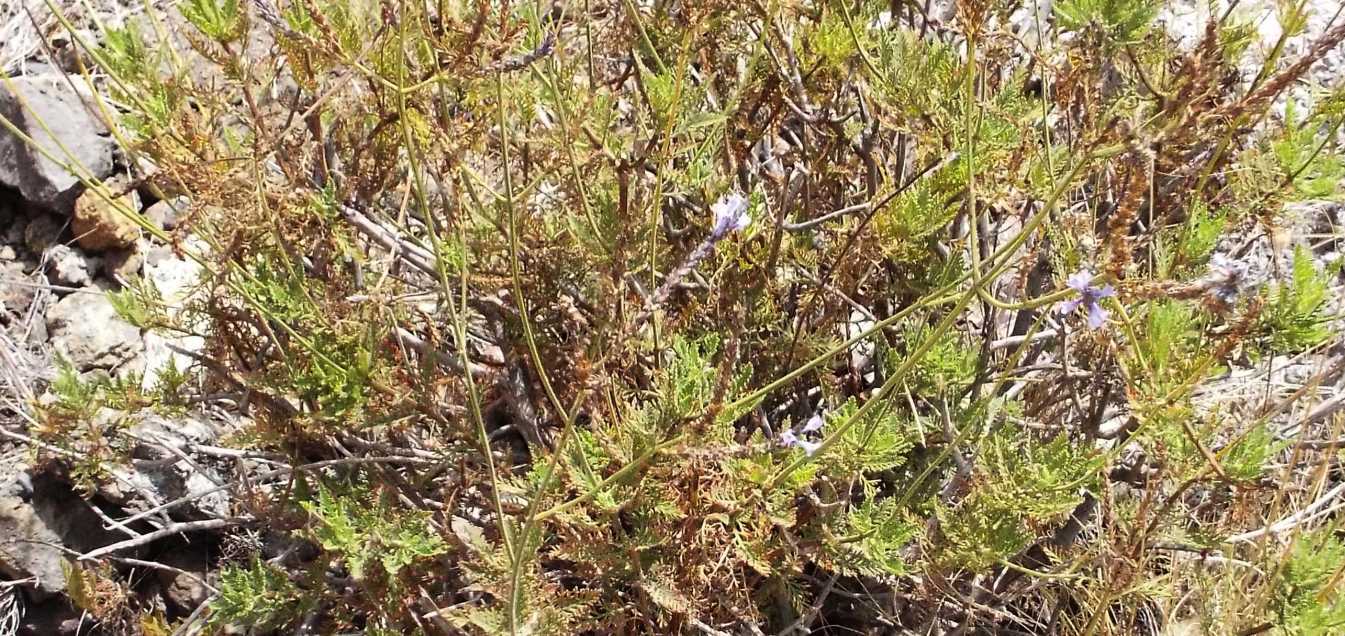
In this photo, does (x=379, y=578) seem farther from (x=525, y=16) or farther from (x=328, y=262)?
(x=525, y=16)

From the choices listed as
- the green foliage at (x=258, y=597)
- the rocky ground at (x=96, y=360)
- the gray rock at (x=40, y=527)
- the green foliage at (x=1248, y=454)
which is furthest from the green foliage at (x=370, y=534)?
the green foliage at (x=1248, y=454)

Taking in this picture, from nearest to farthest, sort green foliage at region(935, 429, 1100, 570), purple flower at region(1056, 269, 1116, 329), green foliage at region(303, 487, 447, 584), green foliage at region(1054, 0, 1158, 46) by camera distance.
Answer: purple flower at region(1056, 269, 1116, 329)
green foliage at region(1054, 0, 1158, 46)
green foliage at region(935, 429, 1100, 570)
green foliage at region(303, 487, 447, 584)

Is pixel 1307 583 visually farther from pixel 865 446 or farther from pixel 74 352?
pixel 74 352

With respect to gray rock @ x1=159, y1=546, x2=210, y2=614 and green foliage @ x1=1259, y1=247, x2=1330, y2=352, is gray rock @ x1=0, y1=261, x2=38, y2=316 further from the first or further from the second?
green foliage @ x1=1259, y1=247, x2=1330, y2=352

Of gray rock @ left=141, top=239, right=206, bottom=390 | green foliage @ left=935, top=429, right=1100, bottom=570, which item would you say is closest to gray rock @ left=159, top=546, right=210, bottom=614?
gray rock @ left=141, top=239, right=206, bottom=390

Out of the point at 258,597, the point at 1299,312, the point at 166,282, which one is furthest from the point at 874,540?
the point at 166,282

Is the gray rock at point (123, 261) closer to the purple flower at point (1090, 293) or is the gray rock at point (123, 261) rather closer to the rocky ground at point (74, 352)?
the rocky ground at point (74, 352)
